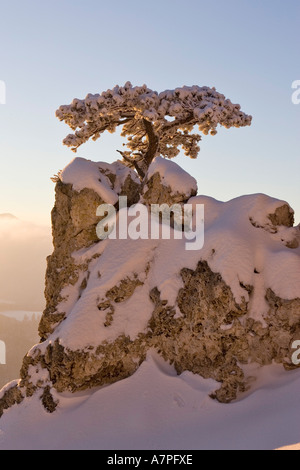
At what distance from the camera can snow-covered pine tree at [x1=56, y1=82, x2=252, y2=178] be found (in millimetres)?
16750

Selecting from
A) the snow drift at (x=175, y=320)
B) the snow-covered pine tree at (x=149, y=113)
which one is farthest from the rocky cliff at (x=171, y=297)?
the snow-covered pine tree at (x=149, y=113)

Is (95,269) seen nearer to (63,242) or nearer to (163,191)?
(63,242)

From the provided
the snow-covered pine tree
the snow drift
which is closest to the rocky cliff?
the snow drift

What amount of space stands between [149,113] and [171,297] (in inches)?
350

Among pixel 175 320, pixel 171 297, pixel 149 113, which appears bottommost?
pixel 175 320

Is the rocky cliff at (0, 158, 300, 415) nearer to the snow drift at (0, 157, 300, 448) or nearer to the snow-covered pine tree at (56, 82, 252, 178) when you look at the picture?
the snow drift at (0, 157, 300, 448)

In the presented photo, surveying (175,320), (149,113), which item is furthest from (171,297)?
(149,113)

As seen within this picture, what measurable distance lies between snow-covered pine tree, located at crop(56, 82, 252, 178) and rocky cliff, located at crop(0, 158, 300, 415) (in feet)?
15.2

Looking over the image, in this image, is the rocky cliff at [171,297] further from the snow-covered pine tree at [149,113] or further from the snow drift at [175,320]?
the snow-covered pine tree at [149,113]

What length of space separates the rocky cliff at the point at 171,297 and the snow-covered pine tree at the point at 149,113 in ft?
15.2

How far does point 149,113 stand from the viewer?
1688cm

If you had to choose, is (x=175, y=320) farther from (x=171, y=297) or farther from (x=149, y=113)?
(x=149, y=113)

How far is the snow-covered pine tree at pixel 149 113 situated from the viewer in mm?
16750
